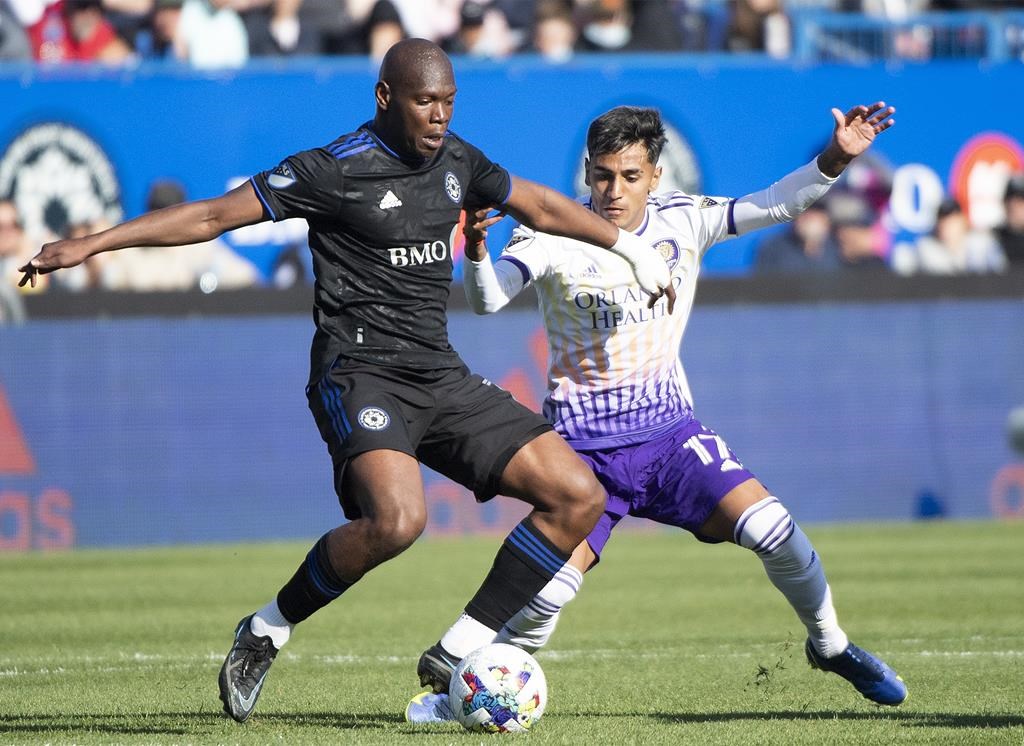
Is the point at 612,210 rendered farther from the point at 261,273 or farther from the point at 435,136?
the point at 261,273

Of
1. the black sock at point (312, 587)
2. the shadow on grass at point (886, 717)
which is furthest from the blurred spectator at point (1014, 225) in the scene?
the black sock at point (312, 587)

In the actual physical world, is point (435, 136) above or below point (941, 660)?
above

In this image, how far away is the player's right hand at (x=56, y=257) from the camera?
216 inches

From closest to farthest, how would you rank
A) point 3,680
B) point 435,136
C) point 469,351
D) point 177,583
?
point 435,136 → point 3,680 → point 177,583 → point 469,351

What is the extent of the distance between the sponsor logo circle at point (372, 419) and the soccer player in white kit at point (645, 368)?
864 mm

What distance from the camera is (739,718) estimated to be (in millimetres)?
6379

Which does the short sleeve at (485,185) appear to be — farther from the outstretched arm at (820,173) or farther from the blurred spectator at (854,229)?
the blurred spectator at (854,229)

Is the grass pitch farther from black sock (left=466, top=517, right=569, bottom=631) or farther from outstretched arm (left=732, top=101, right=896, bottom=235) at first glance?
outstretched arm (left=732, top=101, right=896, bottom=235)

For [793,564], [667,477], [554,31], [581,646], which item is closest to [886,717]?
[793,564]

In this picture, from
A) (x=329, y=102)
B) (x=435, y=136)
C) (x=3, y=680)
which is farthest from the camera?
(x=329, y=102)

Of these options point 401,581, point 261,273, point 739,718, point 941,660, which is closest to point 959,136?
point 261,273

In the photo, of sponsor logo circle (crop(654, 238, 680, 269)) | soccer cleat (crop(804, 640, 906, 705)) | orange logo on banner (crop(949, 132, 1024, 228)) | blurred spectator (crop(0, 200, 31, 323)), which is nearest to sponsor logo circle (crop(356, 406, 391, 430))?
sponsor logo circle (crop(654, 238, 680, 269))

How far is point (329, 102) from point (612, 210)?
35.5ft

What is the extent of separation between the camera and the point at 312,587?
629cm
